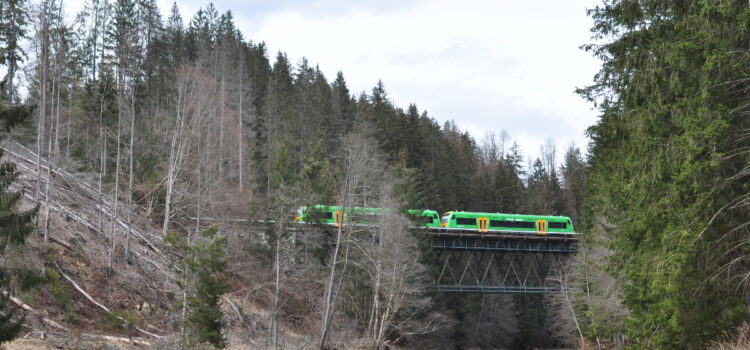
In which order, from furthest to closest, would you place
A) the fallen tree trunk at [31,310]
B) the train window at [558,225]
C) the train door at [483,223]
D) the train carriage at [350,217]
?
the train window at [558,225] → the train door at [483,223] → the train carriage at [350,217] → the fallen tree trunk at [31,310]

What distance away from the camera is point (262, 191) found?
45.4 metres

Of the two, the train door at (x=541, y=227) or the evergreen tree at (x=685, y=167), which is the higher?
the evergreen tree at (x=685, y=167)

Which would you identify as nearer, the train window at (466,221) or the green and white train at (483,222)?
the green and white train at (483,222)

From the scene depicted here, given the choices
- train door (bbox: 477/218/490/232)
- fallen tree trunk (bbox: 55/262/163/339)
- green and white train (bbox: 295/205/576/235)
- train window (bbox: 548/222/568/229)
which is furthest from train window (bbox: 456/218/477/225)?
fallen tree trunk (bbox: 55/262/163/339)

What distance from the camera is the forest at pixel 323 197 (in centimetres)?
1169

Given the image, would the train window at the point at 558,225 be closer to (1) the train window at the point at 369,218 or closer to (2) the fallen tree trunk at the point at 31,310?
(1) the train window at the point at 369,218

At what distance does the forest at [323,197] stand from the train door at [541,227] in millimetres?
5748

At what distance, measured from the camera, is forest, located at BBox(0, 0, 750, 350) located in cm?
1169

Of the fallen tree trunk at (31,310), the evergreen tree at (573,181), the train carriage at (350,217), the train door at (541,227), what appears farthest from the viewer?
the evergreen tree at (573,181)

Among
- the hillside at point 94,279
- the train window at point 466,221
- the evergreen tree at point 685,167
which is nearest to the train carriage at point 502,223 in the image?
the train window at point 466,221

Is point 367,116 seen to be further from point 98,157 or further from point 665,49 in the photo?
point 665,49

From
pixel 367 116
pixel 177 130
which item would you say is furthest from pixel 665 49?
pixel 367 116

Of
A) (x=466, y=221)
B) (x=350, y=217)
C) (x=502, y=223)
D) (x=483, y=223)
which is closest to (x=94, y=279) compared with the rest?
(x=350, y=217)

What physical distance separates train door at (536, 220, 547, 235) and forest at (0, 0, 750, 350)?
18.9ft
